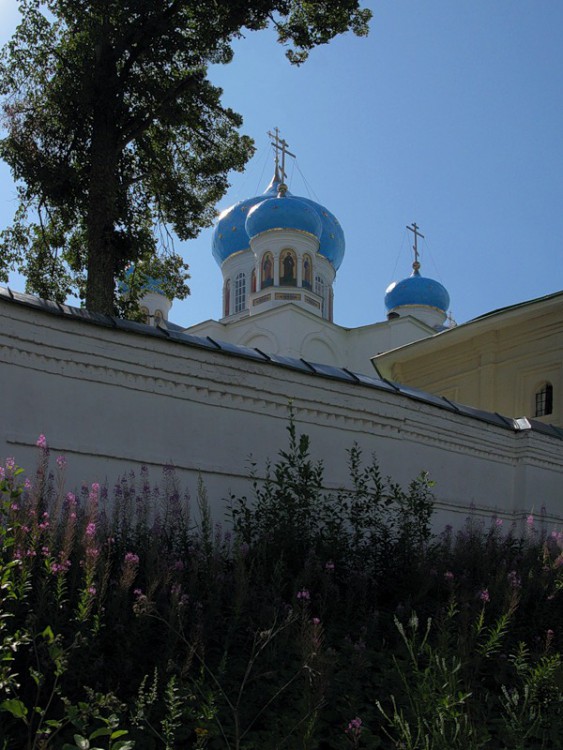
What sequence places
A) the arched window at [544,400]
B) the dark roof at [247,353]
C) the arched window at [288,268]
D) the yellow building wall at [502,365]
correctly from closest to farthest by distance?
the dark roof at [247,353] → the yellow building wall at [502,365] → the arched window at [544,400] → the arched window at [288,268]

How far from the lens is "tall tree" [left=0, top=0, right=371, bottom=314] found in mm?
10523

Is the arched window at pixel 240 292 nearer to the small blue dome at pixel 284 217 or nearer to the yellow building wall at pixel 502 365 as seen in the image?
the small blue dome at pixel 284 217

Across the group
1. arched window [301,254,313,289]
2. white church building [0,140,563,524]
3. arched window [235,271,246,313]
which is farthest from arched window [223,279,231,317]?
white church building [0,140,563,524]

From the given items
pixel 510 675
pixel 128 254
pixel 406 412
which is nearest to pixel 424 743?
pixel 510 675

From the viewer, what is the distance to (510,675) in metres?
3.76

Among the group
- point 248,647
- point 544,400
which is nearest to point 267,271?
point 544,400

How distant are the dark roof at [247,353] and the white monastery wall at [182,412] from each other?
0.08 feet

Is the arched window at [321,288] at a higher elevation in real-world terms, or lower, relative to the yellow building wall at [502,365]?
higher

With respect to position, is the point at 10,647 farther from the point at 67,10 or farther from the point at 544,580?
the point at 67,10

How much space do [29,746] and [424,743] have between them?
1.23 m

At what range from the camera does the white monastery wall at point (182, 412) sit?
216 inches

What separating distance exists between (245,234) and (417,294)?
7.11m

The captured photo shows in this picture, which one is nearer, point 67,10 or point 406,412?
point 406,412

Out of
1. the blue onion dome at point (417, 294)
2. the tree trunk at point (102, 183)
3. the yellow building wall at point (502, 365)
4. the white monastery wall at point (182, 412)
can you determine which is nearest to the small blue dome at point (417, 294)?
the blue onion dome at point (417, 294)
